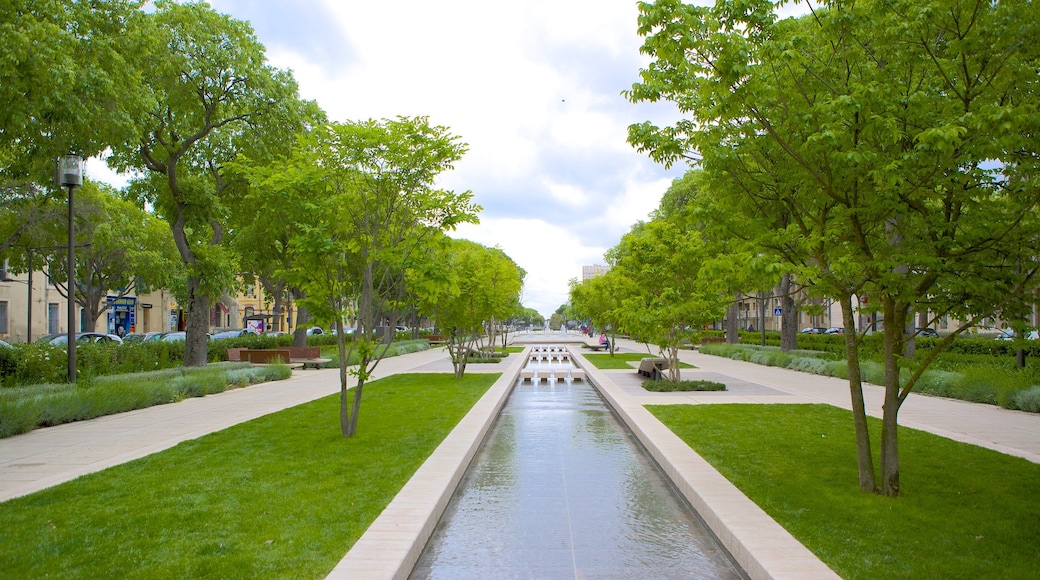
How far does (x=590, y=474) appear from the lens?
29.7 feet

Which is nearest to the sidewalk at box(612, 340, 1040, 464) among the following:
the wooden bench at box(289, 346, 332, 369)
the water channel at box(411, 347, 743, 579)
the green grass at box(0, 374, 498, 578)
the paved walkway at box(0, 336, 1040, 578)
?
the paved walkway at box(0, 336, 1040, 578)

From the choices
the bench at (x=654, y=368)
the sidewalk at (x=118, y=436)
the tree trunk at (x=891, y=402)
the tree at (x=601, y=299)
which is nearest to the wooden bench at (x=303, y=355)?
the sidewalk at (x=118, y=436)

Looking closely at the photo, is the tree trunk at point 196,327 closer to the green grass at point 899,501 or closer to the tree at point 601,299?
the green grass at point 899,501

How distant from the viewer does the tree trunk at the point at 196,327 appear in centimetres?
2148

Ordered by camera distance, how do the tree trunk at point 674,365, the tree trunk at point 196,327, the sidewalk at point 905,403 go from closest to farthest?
the sidewalk at point 905,403, the tree trunk at point 674,365, the tree trunk at point 196,327

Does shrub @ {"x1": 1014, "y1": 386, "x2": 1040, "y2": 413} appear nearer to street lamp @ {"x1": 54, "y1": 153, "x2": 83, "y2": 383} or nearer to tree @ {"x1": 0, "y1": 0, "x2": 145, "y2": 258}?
tree @ {"x1": 0, "y1": 0, "x2": 145, "y2": 258}

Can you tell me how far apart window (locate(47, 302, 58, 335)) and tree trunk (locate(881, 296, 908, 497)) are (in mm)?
51961

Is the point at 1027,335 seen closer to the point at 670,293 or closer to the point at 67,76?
the point at 670,293

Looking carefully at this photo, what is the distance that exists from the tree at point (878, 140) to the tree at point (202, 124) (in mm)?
16164

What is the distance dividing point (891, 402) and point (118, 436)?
36.4ft

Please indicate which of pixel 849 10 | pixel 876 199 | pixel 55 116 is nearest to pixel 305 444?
pixel 55 116

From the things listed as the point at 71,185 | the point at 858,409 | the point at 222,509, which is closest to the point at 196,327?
the point at 71,185

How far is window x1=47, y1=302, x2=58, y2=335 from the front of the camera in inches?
1803

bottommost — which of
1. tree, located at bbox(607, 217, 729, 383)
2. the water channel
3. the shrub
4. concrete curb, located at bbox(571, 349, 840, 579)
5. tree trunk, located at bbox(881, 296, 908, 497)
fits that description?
the water channel
